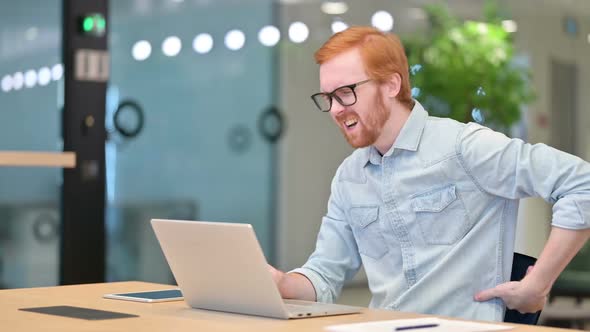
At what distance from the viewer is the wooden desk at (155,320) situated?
1.97 m

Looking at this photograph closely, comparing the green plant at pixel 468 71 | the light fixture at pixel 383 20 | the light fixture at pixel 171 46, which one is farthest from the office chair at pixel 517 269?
the light fixture at pixel 383 20

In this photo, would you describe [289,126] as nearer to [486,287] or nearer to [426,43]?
[426,43]

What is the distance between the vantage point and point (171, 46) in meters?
5.44

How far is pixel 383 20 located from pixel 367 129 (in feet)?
11.7

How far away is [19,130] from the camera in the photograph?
487 cm

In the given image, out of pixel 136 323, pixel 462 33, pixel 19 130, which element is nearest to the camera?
pixel 136 323

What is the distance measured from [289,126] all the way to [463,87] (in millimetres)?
907

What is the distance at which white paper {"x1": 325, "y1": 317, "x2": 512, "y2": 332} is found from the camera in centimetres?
187

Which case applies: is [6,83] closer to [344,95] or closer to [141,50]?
[141,50]

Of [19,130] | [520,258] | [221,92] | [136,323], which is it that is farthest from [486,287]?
[221,92]

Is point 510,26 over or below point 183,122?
over

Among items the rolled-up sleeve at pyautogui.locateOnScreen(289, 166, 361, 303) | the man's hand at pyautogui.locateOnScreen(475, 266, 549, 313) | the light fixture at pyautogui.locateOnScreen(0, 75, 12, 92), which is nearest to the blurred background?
the light fixture at pyautogui.locateOnScreen(0, 75, 12, 92)

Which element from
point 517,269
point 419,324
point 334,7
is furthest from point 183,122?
point 419,324

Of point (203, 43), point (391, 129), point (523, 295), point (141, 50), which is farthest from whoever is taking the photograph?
point (203, 43)
